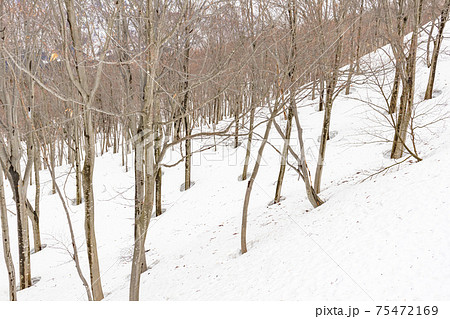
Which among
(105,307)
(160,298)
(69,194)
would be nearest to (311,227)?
(160,298)

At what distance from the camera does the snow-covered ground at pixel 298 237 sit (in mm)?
4629

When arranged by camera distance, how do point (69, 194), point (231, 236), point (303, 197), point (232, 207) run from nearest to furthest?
point (231, 236) < point (303, 197) < point (232, 207) < point (69, 194)

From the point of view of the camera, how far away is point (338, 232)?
6.09m

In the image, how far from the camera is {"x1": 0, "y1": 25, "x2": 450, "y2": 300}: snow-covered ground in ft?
15.2

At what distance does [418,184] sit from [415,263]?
2672 millimetres

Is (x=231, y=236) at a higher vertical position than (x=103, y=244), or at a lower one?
higher

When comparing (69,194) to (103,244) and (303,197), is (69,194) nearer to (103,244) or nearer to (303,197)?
(103,244)

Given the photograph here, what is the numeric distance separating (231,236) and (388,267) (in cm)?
515

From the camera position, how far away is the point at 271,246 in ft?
22.3

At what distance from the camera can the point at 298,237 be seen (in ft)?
21.9

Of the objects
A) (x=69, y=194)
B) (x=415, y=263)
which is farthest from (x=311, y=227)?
(x=69, y=194)

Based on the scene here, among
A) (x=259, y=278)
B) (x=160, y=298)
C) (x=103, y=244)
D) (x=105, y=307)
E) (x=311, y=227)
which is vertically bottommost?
(x=103, y=244)

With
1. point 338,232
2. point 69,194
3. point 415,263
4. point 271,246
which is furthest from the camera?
point 69,194

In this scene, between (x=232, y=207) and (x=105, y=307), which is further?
(x=232, y=207)
